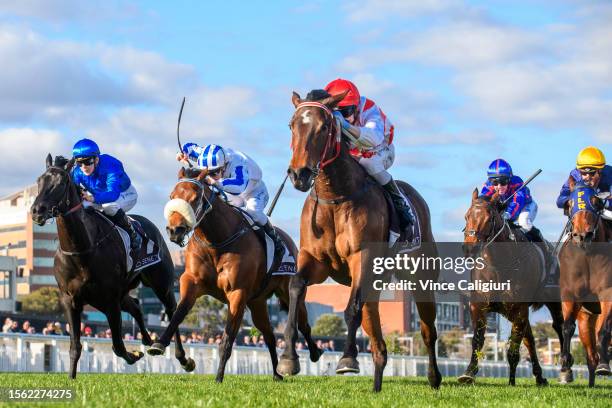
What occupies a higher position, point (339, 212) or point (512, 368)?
point (339, 212)

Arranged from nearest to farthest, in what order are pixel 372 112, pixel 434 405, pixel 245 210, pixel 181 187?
1. pixel 434 405
2. pixel 372 112
3. pixel 181 187
4. pixel 245 210

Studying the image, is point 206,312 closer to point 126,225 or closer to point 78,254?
point 126,225

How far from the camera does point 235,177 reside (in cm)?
1405

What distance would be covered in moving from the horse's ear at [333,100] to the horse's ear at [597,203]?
4894mm

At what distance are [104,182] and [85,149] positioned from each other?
59 cm

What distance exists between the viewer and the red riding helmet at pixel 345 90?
10.8 metres

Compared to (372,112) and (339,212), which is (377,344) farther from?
(372,112)

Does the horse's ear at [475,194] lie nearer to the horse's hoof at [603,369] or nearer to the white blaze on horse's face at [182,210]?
the horse's hoof at [603,369]

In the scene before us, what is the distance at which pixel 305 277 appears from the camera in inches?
398

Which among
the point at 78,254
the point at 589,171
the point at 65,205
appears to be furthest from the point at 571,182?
the point at 65,205

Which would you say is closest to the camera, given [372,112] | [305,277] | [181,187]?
[305,277]

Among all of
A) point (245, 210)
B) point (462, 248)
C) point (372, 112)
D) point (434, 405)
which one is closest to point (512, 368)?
point (462, 248)

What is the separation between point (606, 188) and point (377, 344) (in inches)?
216

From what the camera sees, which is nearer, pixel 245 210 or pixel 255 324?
pixel 245 210
